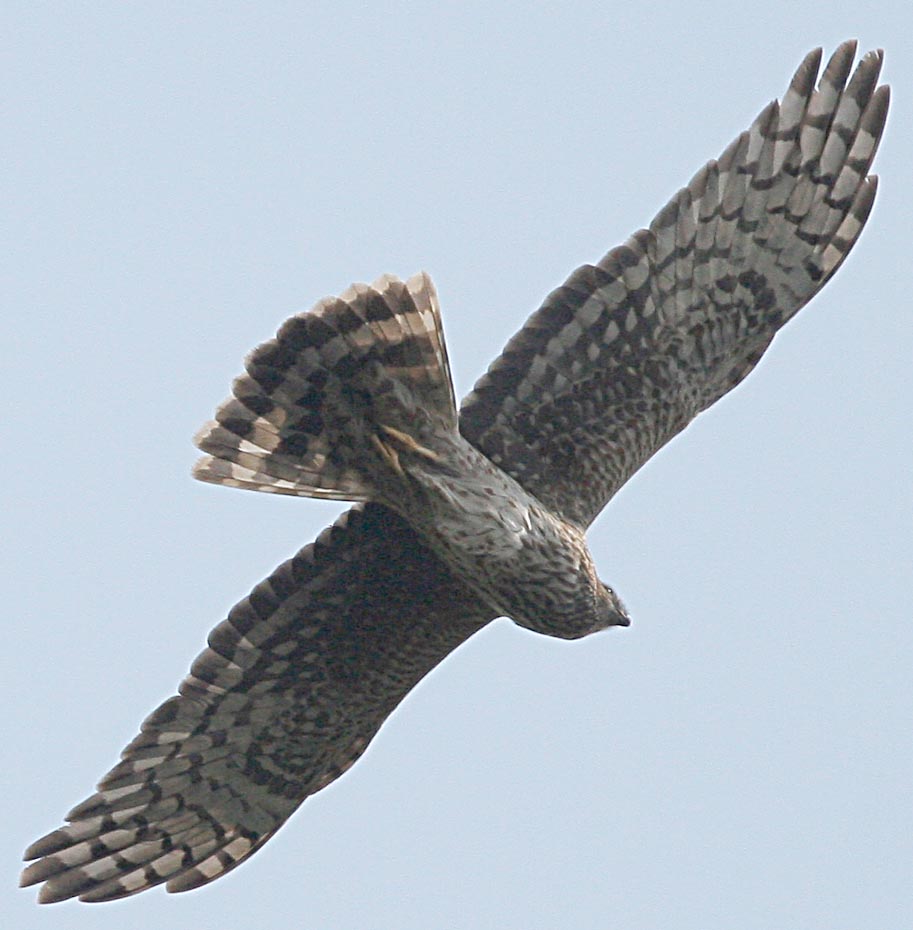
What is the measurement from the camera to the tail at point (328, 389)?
28.1 ft

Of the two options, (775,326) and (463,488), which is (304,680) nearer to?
(463,488)

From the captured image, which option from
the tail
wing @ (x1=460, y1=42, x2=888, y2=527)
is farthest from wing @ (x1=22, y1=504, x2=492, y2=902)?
wing @ (x1=460, y1=42, x2=888, y2=527)

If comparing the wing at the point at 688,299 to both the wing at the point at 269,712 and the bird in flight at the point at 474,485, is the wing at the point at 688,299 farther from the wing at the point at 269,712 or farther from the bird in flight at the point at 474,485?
the wing at the point at 269,712

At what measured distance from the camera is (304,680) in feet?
31.2

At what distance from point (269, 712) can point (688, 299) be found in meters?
2.66

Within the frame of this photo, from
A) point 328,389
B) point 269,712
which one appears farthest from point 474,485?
point 269,712

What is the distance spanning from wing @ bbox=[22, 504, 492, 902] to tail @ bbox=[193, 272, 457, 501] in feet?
1.56

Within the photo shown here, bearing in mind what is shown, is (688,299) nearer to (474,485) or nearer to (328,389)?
(474,485)

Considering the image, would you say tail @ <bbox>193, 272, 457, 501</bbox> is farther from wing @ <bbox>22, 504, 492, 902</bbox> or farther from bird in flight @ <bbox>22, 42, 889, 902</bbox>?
wing @ <bbox>22, 504, 492, 902</bbox>

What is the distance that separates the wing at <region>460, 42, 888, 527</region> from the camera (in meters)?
9.27

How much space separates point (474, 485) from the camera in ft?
29.3

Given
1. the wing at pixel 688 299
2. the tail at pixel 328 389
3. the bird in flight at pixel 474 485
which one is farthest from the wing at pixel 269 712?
the wing at pixel 688 299

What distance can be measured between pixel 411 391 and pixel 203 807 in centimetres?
235

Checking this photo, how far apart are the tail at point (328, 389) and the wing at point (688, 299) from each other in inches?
22.9
